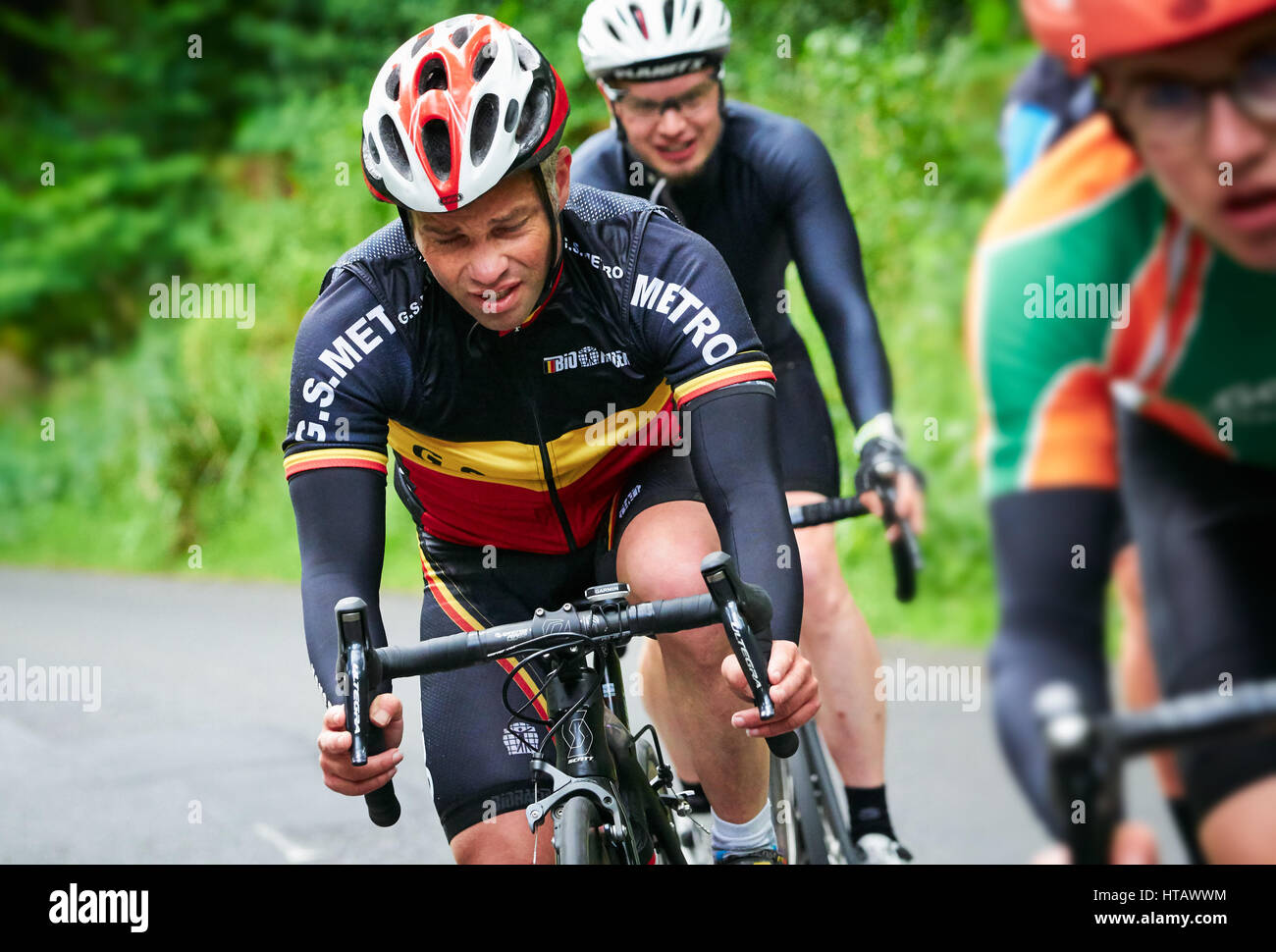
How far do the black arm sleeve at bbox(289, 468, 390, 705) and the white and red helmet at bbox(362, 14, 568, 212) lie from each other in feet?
1.56

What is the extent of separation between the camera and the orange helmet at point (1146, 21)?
1602mm

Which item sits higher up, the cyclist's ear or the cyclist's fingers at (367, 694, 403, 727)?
the cyclist's ear

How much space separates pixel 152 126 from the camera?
11102mm

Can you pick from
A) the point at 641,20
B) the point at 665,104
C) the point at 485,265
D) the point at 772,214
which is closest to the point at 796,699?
the point at 485,265

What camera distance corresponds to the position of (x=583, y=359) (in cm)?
261

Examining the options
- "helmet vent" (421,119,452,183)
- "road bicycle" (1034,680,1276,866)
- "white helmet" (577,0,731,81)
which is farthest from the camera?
"white helmet" (577,0,731,81)

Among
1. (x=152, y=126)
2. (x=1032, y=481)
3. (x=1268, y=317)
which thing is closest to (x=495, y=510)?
(x=1032, y=481)

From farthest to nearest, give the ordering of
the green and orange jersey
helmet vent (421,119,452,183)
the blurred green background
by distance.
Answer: the blurred green background, helmet vent (421,119,452,183), the green and orange jersey

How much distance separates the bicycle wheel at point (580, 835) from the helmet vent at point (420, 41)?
1.24m

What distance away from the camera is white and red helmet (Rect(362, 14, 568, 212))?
2.31 m

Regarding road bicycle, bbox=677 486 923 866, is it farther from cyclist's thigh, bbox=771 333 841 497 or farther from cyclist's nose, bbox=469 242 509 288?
cyclist's nose, bbox=469 242 509 288

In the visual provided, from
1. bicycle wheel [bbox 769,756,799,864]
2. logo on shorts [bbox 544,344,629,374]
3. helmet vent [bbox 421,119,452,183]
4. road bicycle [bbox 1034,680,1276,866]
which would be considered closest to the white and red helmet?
helmet vent [bbox 421,119,452,183]

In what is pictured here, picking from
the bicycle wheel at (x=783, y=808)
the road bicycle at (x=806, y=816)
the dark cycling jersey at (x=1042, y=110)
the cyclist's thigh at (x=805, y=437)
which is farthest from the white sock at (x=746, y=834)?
the dark cycling jersey at (x=1042, y=110)
